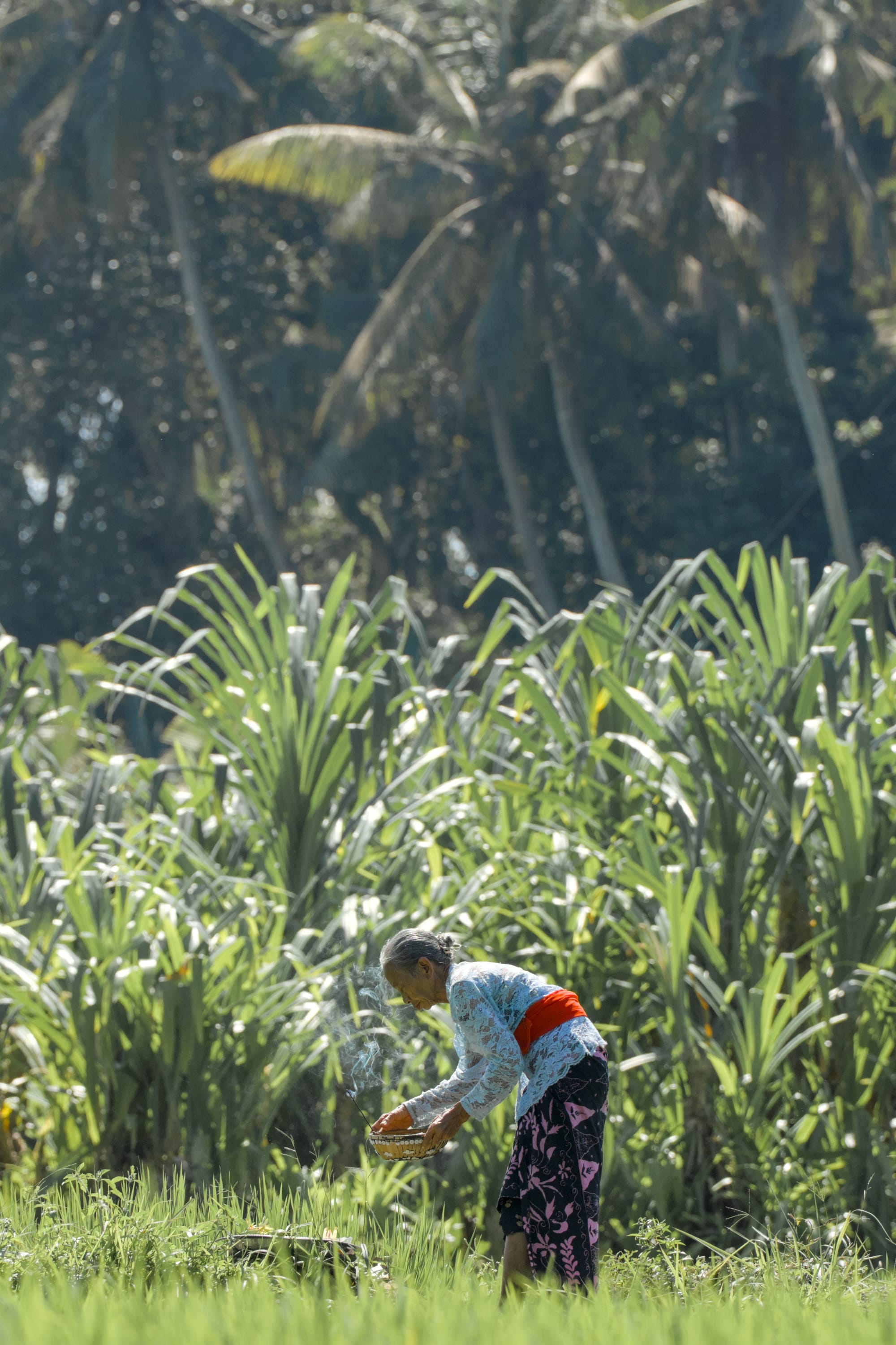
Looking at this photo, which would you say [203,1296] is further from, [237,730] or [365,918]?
[237,730]

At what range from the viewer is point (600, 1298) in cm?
230

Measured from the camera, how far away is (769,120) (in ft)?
56.3

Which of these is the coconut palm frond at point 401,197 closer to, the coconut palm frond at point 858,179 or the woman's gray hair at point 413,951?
the coconut palm frond at point 858,179

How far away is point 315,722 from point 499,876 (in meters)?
0.79

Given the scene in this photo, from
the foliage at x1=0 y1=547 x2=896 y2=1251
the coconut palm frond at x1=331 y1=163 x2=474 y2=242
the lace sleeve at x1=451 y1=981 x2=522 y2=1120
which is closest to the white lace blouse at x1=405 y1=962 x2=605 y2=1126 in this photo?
the lace sleeve at x1=451 y1=981 x2=522 y2=1120

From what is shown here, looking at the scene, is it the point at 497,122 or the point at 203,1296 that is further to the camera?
the point at 497,122

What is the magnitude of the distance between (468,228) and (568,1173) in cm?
→ 1755

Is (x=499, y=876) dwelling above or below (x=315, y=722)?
below

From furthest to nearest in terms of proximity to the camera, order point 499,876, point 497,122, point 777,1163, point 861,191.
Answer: point 497,122
point 861,191
point 499,876
point 777,1163

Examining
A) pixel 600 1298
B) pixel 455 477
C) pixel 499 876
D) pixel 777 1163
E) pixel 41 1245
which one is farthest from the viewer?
pixel 455 477

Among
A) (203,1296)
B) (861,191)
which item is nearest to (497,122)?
(861,191)

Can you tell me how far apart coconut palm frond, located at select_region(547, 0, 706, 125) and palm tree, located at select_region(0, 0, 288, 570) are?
5.42m

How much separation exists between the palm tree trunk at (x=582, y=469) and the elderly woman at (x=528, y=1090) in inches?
614

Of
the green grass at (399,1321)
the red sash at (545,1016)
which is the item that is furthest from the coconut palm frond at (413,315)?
the green grass at (399,1321)
